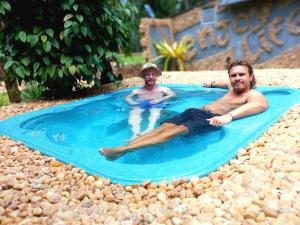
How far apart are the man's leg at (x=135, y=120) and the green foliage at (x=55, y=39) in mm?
1247

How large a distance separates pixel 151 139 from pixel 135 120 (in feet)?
4.32

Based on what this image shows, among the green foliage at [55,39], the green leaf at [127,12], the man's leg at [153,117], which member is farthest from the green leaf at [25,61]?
the man's leg at [153,117]

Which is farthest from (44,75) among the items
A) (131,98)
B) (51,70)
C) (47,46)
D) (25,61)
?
(131,98)

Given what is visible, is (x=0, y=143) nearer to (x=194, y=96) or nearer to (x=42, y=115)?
(x=42, y=115)

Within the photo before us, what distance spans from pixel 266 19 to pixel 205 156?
8.77 meters

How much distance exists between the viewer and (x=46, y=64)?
548 centimetres

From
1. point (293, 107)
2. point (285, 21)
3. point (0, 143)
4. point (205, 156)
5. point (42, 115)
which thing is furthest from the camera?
point (285, 21)

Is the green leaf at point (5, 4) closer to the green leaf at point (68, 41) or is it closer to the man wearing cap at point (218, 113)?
the green leaf at point (68, 41)

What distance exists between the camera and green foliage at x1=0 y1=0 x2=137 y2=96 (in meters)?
5.33

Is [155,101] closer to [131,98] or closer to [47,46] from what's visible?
[131,98]

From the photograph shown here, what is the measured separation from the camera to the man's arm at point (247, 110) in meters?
3.53

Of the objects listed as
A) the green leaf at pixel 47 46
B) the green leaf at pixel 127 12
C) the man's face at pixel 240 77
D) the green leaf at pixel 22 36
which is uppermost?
the green leaf at pixel 127 12

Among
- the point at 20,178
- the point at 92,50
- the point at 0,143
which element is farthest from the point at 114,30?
the point at 20,178

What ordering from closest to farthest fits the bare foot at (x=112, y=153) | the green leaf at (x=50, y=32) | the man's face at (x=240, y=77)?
the bare foot at (x=112, y=153), the man's face at (x=240, y=77), the green leaf at (x=50, y=32)
